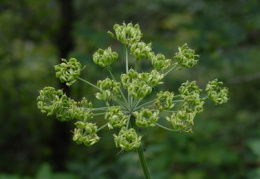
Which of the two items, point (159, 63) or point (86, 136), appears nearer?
point (86, 136)

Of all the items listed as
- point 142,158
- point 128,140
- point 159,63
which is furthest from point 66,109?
point 159,63

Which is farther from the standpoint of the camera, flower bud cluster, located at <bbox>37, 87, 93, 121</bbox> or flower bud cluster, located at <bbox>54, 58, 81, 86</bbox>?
flower bud cluster, located at <bbox>54, 58, 81, 86</bbox>

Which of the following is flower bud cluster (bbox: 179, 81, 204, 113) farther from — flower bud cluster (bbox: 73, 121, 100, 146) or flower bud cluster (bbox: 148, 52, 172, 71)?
flower bud cluster (bbox: 73, 121, 100, 146)

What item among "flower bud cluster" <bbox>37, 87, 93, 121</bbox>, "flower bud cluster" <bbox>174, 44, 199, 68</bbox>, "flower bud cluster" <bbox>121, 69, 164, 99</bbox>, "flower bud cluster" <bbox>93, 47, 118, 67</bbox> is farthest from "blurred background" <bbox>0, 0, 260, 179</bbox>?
"flower bud cluster" <bbox>37, 87, 93, 121</bbox>

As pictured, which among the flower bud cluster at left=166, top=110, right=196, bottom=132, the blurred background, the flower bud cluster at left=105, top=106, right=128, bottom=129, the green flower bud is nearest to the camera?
the flower bud cluster at left=105, top=106, right=128, bottom=129

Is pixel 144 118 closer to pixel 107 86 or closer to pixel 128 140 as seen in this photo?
pixel 128 140

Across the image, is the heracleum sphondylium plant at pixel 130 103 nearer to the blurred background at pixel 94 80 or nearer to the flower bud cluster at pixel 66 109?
the flower bud cluster at pixel 66 109

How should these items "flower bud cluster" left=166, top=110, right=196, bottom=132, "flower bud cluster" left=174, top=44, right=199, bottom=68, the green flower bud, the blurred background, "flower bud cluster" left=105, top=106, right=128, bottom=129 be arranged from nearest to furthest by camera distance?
"flower bud cluster" left=105, top=106, right=128, bottom=129, "flower bud cluster" left=166, top=110, right=196, bottom=132, the green flower bud, "flower bud cluster" left=174, top=44, right=199, bottom=68, the blurred background

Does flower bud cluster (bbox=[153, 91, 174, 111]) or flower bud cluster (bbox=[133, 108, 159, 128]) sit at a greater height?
flower bud cluster (bbox=[153, 91, 174, 111])
